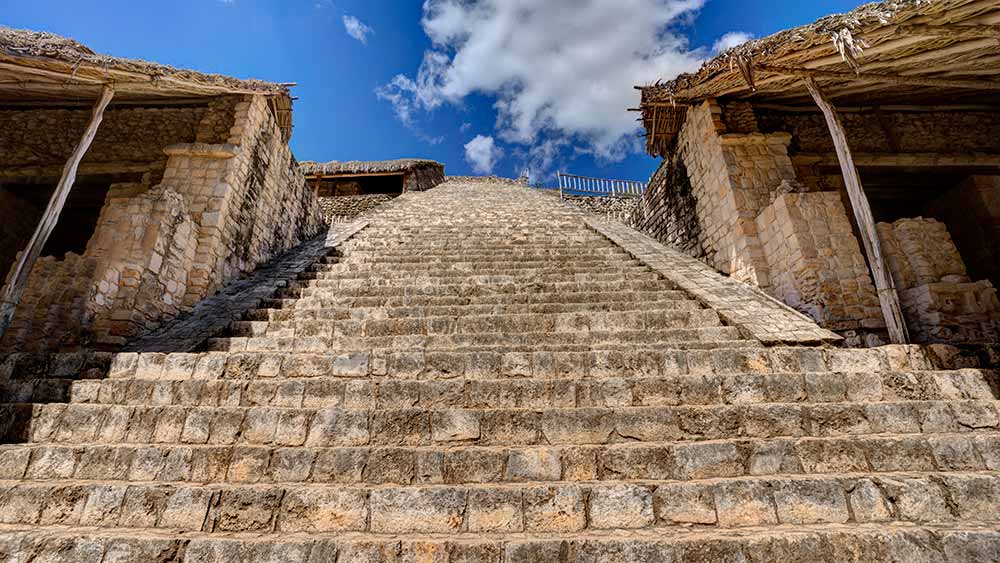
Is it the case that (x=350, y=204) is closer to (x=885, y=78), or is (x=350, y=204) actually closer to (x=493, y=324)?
(x=493, y=324)

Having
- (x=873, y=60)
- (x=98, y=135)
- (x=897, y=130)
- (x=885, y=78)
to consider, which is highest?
(x=98, y=135)

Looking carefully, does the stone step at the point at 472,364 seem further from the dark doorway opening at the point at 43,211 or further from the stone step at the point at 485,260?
the dark doorway opening at the point at 43,211

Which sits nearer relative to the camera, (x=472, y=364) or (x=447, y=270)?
(x=472, y=364)

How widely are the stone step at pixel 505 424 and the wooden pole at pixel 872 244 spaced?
4.15ft

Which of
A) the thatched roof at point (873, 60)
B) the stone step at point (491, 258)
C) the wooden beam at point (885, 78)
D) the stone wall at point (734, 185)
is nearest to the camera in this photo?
the thatched roof at point (873, 60)

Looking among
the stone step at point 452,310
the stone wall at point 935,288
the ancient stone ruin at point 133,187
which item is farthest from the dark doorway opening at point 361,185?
the stone wall at point 935,288

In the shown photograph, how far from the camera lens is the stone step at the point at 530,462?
2.36m

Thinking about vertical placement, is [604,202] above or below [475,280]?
above

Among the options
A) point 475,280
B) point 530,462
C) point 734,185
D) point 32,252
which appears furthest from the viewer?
point 734,185

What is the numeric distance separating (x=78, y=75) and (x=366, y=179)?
519 inches

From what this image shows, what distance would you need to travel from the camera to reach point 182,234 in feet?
16.7

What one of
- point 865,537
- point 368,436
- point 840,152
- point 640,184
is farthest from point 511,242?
point 640,184

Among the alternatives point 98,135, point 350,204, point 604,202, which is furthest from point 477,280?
point 604,202

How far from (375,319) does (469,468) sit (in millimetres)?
2370
